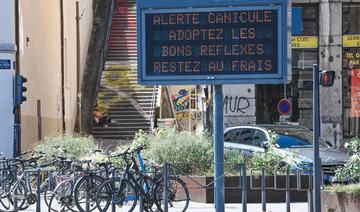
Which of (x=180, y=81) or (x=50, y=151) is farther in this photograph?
(x=50, y=151)

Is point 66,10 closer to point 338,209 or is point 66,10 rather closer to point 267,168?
point 267,168

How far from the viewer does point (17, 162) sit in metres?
16.8

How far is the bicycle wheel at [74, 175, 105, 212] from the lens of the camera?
1477 cm

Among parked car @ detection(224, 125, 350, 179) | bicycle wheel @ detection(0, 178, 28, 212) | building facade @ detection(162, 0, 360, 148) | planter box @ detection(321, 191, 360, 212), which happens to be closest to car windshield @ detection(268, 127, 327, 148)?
parked car @ detection(224, 125, 350, 179)

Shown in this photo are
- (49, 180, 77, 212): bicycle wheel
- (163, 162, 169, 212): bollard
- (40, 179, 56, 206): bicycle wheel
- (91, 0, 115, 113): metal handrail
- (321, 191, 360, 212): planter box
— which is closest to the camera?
(321, 191, 360, 212): planter box

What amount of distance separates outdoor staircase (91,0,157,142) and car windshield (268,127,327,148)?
10659 millimetres

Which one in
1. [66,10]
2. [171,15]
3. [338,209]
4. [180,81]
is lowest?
[338,209]

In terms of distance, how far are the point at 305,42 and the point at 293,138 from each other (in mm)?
9365

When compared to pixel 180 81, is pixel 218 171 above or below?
below

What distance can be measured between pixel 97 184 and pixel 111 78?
2113cm

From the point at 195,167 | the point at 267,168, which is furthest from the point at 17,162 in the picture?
the point at 267,168

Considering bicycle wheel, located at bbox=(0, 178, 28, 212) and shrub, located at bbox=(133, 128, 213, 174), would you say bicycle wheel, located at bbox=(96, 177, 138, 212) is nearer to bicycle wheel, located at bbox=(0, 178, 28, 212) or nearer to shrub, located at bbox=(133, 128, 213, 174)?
bicycle wheel, located at bbox=(0, 178, 28, 212)

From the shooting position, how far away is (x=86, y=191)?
1484 centimetres

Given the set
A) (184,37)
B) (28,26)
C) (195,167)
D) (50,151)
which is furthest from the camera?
(28,26)
